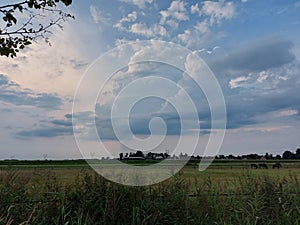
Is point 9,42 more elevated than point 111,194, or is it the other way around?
point 9,42

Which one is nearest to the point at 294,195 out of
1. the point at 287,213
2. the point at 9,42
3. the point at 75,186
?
the point at 287,213

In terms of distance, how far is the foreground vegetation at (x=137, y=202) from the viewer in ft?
17.7

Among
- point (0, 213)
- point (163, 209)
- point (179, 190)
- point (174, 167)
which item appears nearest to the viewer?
point (0, 213)

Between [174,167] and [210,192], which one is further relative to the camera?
[174,167]

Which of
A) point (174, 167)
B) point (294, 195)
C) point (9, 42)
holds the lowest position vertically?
point (294, 195)

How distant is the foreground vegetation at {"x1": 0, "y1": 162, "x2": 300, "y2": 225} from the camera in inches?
213

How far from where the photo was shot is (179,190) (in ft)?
20.4

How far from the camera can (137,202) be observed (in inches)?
228

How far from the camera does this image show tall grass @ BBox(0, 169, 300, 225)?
17.7ft

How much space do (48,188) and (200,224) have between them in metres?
2.35

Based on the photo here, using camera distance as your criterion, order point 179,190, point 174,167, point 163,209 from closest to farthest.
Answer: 1. point 163,209
2. point 179,190
3. point 174,167

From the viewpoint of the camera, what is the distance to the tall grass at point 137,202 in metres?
5.39

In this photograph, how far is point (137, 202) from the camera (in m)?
5.78

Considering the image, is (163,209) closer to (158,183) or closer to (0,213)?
(158,183)
